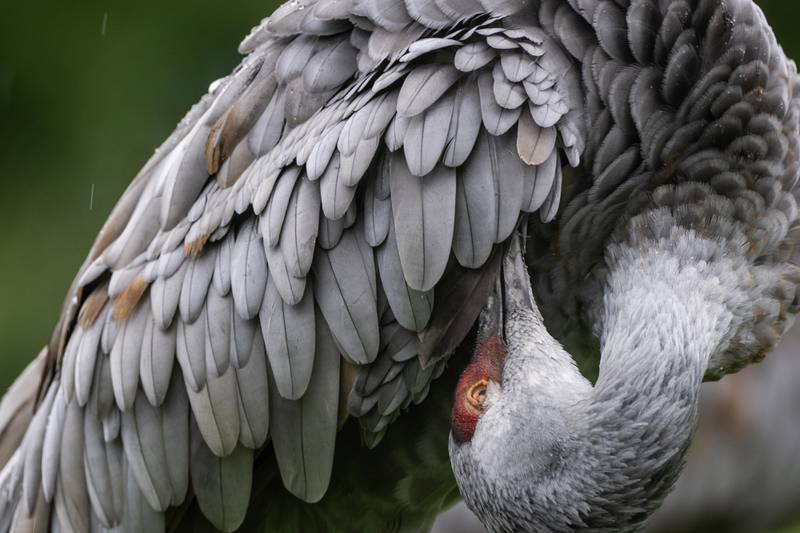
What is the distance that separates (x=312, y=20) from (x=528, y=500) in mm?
1655

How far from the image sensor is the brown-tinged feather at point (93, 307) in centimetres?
416

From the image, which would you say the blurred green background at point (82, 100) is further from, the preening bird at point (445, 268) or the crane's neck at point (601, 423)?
the crane's neck at point (601, 423)

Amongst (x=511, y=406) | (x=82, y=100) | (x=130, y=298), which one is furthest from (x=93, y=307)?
(x=82, y=100)

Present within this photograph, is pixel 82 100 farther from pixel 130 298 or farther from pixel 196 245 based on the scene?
pixel 196 245

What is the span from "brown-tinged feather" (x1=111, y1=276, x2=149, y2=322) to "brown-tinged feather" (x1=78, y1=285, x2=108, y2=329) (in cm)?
12

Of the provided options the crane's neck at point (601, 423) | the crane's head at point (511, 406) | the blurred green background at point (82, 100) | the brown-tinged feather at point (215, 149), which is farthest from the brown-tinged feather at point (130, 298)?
the blurred green background at point (82, 100)

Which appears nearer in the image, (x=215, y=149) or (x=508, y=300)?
(x=508, y=300)

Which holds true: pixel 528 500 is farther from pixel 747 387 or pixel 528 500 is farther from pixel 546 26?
pixel 747 387

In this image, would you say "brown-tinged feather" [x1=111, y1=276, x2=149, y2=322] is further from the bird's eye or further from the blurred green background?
the blurred green background

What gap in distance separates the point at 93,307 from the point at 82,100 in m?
4.74

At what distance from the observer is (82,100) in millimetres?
8594

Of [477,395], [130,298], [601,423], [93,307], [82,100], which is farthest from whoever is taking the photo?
[82,100]

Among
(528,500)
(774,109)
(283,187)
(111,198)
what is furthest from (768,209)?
(111,198)

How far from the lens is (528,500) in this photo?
3422mm
